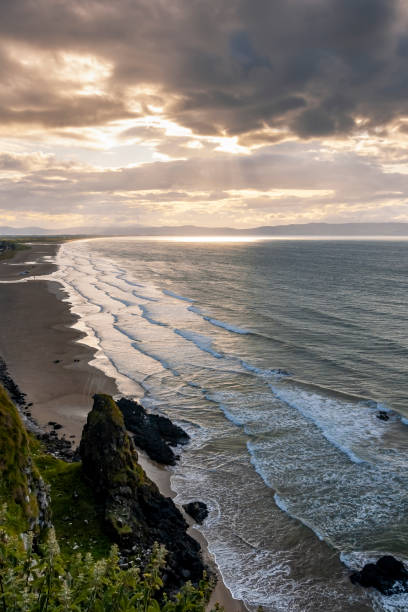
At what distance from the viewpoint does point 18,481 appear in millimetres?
10703

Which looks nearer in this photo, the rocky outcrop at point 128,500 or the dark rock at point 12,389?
the rocky outcrop at point 128,500

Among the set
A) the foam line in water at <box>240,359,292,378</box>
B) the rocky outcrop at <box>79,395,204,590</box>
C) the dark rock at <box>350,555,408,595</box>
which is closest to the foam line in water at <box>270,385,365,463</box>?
the foam line in water at <box>240,359,292,378</box>

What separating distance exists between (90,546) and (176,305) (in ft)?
180

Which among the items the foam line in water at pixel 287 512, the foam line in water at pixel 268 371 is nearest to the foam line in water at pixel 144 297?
the foam line in water at pixel 268 371

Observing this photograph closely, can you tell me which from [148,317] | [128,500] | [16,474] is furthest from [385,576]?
[148,317]

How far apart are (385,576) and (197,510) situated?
24.1ft

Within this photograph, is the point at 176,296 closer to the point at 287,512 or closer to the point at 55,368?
the point at 55,368

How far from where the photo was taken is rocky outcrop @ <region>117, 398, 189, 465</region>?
73.2 ft

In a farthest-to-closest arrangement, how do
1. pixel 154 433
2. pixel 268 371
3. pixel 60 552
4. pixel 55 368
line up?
pixel 268 371, pixel 55 368, pixel 154 433, pixel 60 552

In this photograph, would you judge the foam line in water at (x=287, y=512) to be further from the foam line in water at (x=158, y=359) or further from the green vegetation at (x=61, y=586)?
the foam line in water at (x=158, y=359)

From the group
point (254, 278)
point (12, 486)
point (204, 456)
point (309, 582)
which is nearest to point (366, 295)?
point (254, 278)

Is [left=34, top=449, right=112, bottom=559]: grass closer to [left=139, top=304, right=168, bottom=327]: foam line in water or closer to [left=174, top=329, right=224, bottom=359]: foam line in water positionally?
[left=174, top=329, right=224, bottom=359]: foam line in water

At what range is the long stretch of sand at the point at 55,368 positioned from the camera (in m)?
21.5

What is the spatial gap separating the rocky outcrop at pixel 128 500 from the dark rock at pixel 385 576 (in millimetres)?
5722
